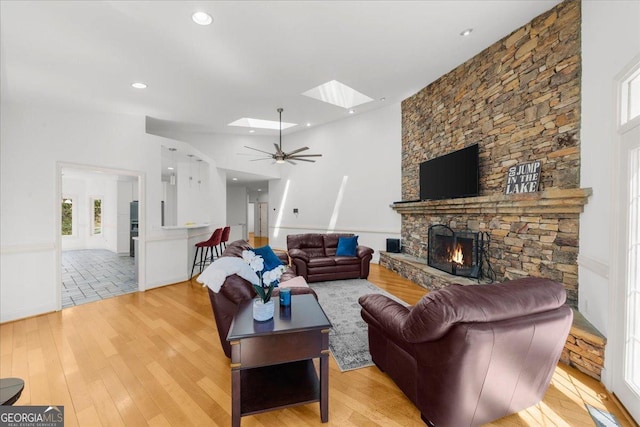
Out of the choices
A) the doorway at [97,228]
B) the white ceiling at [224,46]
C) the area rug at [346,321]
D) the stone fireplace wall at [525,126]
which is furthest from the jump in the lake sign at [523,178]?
the doorway at [97,228]

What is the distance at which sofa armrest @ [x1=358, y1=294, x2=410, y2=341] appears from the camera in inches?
71.6

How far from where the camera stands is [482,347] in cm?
139

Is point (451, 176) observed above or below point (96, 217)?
above

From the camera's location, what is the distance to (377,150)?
664 centimetres

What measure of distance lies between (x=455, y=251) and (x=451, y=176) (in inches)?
50.4

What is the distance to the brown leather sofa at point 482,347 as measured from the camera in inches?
54.6

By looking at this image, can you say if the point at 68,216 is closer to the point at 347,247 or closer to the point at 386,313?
the point at 347,247

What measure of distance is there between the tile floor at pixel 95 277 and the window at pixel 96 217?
1.62m

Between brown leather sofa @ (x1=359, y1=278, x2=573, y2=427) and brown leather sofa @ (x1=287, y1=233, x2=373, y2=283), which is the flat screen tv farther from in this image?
brown leather sofa @ (x1=359, y1=278, x2=573, y2=427)

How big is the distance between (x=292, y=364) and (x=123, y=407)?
1262mm

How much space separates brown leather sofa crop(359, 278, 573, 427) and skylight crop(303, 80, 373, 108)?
16.0 ft

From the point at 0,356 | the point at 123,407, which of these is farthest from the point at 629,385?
the point at 0,356

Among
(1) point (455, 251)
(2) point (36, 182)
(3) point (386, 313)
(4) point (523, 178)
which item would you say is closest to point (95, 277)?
(2) point (36, 182)

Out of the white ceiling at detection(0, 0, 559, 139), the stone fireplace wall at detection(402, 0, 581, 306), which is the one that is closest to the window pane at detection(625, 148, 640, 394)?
the stone fireplace wall at detection(402, 0, 581, 306)
